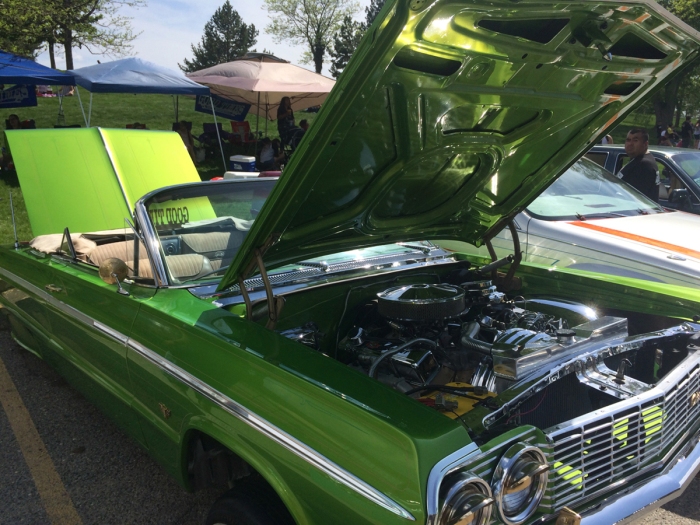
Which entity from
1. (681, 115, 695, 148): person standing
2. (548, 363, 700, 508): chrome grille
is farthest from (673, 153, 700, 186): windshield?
(681, 115, 695, 148): person standing

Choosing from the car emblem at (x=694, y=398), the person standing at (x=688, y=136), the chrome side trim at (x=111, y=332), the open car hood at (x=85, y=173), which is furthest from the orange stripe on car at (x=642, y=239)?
the person standing at (x=688, y=136)

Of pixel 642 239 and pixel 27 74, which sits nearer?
pixel 642 239

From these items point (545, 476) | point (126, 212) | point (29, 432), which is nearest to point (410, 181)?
point (545, 476)

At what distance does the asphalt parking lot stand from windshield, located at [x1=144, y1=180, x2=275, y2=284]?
1138 millimetres

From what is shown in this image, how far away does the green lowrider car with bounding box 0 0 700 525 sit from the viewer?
1571mm

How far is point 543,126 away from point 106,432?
299cm

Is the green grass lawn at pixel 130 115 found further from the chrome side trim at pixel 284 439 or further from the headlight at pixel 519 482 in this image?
the headlight at pixel 519 482

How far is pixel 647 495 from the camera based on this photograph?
1815mm

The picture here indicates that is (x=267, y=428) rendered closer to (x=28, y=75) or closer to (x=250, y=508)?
(x=250, y=508)

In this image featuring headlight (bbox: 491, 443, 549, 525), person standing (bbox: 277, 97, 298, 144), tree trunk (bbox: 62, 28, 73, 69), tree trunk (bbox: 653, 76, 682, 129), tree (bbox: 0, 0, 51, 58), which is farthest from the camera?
tree trunk (bbox: 653, 76, 682, 129)

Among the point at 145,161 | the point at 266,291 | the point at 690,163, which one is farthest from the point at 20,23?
the point at 266,291

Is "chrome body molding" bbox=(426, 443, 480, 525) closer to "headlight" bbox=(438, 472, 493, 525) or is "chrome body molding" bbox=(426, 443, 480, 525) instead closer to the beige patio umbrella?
"headlight" bbox=(438, 472, 493, 525)

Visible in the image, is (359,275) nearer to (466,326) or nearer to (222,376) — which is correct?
(466,326)

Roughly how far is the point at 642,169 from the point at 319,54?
38.8 m
